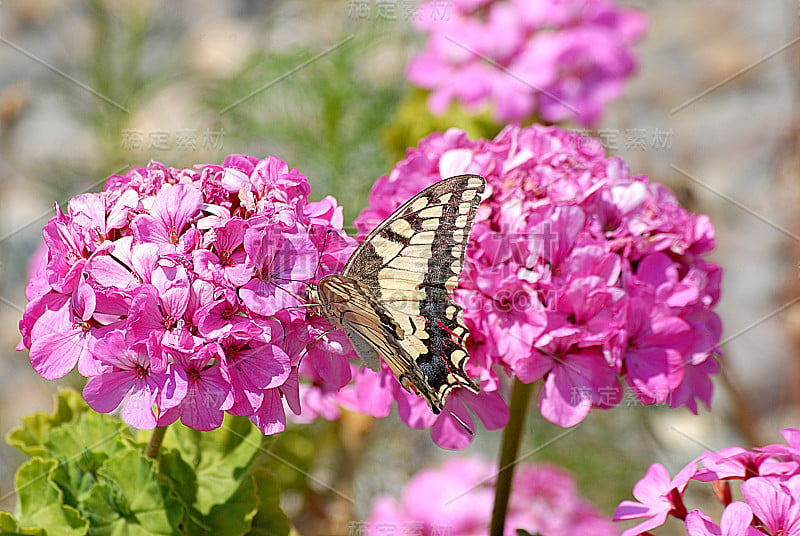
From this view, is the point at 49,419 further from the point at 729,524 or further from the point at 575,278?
the point at 729,524

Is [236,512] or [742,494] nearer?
[742,494]

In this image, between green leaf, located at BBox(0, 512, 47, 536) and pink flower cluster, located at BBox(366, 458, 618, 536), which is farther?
pink flower cluster, located at BBox(366, 458, 618, 536)

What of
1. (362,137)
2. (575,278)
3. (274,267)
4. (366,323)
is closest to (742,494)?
(575,278)

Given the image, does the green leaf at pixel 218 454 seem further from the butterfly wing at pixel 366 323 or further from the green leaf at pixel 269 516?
the butterfly wing at pixel 366 323

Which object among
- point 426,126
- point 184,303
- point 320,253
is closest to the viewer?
point 184,303

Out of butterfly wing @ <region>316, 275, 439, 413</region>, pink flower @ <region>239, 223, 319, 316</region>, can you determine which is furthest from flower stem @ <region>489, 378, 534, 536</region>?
pink flower @ <region>239, 223, 319, 316</region>

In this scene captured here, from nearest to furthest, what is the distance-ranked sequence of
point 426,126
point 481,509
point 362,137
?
point 481,509 < point 426,126 < point 362,137

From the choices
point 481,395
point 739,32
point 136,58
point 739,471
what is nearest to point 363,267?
point 481,395

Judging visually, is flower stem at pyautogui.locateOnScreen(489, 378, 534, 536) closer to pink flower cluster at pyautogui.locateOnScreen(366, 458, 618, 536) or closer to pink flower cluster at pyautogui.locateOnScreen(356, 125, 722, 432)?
pink flower cluster at pyautogui.locateOnScreen(356, 125, 722, 432)
